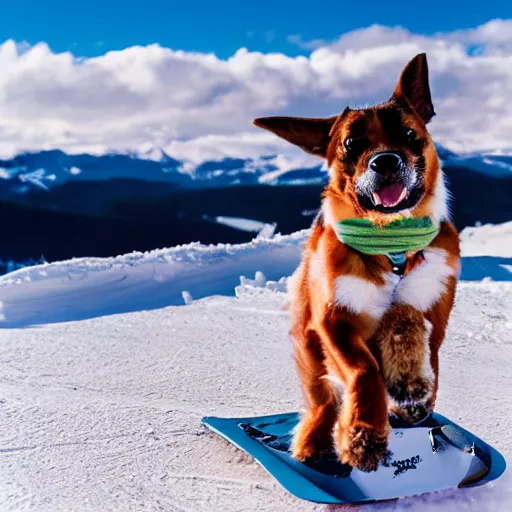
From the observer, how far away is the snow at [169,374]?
1674mm

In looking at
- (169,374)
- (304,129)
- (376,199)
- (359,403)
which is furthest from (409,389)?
(169,374)

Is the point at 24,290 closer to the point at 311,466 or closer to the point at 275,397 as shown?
→ the point at 275,397

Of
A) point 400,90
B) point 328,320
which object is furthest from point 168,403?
point 400,90

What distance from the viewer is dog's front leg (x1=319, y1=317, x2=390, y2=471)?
1.16 metres

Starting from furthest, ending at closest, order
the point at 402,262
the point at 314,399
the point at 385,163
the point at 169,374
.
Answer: the point at 169,374, the point at 314,399, the point at 402,262, the point at 385,163

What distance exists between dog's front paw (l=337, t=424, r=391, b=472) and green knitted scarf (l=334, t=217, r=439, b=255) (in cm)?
30

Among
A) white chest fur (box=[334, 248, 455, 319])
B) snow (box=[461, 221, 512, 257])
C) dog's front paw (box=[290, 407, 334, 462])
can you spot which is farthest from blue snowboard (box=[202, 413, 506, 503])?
snow (box=[461, 221, 512, 257])

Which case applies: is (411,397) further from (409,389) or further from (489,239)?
(489,239)

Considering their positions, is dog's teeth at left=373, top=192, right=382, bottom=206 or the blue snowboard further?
the blue snowboard

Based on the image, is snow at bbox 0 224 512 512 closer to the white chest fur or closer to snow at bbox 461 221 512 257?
snow at bbox 461 221 512 257

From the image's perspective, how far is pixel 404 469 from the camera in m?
1.41

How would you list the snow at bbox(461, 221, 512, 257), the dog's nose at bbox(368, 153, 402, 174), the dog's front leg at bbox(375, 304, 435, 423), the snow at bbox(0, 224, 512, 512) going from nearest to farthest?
the dog's nose at bbox(368, 153, 402, 174) < the dog's front leg at bbox(375, 304, 435, 423) < the snow at bbox(0, 224, 512, 512) < the snow at bbox(461, 221, 512, 257)

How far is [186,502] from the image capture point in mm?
1602

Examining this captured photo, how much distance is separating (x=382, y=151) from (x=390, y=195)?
7 cm
